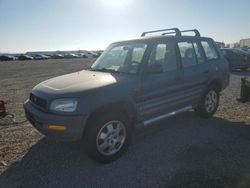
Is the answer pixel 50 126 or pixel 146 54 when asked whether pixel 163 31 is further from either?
pixel 50 126

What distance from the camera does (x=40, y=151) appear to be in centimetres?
461

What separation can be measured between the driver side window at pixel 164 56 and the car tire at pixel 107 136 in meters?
1.23

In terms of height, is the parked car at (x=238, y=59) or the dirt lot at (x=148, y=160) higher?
the parked car at (x=238, y=59)

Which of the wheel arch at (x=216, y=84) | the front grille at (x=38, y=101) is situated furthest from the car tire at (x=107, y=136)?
the wheel arch at (x=216, y=84)

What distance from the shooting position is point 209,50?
246 inches

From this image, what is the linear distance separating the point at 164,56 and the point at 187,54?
0.79m

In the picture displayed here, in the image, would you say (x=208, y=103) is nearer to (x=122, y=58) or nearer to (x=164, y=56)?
(x=164, y=56)

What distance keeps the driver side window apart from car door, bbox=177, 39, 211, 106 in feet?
0.76

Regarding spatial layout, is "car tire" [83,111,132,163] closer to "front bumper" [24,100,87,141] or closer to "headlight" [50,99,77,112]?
"front bumper" [24,100,87,141]

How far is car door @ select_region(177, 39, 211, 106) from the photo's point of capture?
17.4ft

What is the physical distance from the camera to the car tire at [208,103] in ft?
19.8

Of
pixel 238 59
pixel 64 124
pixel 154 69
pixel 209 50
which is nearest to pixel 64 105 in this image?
pixel 64 124

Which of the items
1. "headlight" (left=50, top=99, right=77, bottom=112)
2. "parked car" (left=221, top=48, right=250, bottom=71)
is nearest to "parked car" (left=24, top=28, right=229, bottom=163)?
"headlight" (left=50, top=99, right=77, bottom=112)

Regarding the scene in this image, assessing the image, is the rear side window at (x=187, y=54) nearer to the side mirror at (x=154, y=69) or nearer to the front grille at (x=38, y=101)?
the side mirror at (x=154, y=69)
